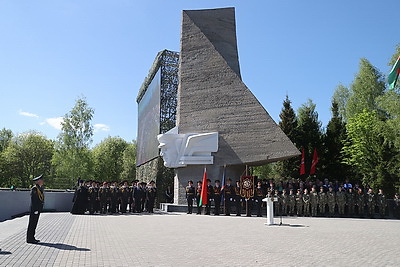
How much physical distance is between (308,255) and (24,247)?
5.13m

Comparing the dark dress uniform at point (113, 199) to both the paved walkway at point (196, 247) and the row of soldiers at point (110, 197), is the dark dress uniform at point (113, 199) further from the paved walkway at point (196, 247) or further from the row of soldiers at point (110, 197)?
the paved walkway at point (196, 247)

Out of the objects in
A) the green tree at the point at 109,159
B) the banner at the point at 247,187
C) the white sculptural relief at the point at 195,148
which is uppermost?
the green tree at the point at 109,159

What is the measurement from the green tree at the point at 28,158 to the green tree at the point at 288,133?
2663 cm

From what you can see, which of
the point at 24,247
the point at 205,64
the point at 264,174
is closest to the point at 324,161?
the point at 264,174

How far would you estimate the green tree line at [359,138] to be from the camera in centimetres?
2358

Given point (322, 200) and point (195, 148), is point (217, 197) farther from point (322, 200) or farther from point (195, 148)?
point (322, 200)

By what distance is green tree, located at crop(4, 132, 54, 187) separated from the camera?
40.2 metres

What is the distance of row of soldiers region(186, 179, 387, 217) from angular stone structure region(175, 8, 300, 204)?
4.18 feet

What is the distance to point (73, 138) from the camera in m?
32.0

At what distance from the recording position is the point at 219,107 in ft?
58.5

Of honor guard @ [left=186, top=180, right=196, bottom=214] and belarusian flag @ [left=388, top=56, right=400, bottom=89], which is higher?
belarusian flag @ [left=388, top=56, right=400, bottom=89]

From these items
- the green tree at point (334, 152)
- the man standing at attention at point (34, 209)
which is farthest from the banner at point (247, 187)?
the green tree at point (334, 152)

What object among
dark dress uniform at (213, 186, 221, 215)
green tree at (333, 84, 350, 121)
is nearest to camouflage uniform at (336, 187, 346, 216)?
dark dress uniform at (213, 186, 221, 215)

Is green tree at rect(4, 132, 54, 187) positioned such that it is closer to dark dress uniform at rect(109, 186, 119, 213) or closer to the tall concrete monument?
dark dress uniform at rect(109, 186, 119, 213)
